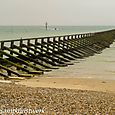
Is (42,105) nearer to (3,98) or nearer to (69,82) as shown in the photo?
(3,98)

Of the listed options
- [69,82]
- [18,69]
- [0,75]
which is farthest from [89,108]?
[18,69]

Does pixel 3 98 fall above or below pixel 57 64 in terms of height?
above

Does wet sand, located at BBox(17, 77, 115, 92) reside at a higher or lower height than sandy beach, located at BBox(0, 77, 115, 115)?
lower

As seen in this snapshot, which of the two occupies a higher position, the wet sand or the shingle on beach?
the shingle on beach

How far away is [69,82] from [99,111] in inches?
243

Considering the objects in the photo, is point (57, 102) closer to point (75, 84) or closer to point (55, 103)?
point (55, 103)

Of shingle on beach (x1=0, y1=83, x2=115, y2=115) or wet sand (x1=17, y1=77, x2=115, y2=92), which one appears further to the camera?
wet sand (x1=17, y1=77, x2=115, y2=92)

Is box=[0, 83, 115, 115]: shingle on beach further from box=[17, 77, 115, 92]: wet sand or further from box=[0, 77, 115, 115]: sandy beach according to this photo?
box=[17, 77, 115, 92]: wet sand

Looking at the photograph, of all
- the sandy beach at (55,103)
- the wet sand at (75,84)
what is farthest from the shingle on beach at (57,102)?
the wet sand at (75,84)

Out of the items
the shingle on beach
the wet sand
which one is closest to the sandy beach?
the shingle on beach

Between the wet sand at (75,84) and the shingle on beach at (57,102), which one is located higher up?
the shingle on beach at (57,102)

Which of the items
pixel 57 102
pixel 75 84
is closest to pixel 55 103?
pixel 57 102

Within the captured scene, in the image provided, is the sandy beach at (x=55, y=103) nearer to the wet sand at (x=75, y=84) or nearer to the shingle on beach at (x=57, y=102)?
the shingle on beach at (x=57, y=102)

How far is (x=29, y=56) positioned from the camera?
60.3 ft
